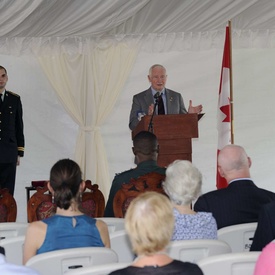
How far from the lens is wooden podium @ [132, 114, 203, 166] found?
666 centimetres

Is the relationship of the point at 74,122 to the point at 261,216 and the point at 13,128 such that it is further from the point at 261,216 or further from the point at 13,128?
the point at 261,216

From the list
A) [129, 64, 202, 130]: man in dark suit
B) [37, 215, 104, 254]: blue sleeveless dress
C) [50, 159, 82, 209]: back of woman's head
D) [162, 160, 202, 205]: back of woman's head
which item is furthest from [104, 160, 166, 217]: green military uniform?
[129, 64, 202, 130]: man in dark suit

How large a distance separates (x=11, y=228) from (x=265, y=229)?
1.38 meters

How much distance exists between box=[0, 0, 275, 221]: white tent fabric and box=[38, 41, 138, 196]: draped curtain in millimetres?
17

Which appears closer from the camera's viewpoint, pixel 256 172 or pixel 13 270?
pixel 13 270

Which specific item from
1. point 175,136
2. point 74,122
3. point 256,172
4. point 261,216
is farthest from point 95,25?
point 261,216

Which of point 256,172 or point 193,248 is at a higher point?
point 256,172

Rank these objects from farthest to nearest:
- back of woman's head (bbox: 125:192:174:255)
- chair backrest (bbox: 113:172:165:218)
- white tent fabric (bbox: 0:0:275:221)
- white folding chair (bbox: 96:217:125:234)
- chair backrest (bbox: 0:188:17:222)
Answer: white tent fabric (bbox: 0:0:275:221), chair backrest (bbox: 0:188:17:222), chair backrest (bbox: 113:172:165:218), white folding chair (bbox: 96:217:125:234), back of woman's head (bbox: 125:192:174:255)

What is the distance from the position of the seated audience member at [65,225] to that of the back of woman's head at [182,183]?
1.47 feet

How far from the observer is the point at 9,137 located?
25.3 ft

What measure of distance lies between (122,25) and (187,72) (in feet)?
3.41

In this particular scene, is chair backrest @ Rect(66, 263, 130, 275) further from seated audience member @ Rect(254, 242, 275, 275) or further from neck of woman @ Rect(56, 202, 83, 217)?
neck of woman @ Rect(56, 202, 83, 217)

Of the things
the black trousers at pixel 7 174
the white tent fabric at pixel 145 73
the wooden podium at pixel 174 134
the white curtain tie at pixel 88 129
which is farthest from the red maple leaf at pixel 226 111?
the black trousers at pixel 7 174

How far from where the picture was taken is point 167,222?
2.49 m
